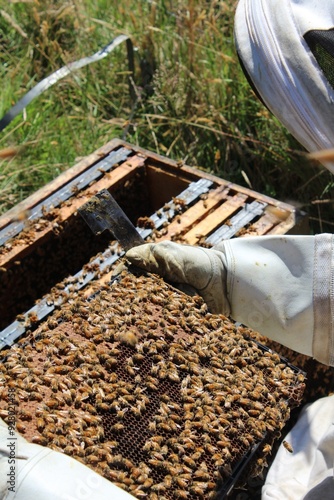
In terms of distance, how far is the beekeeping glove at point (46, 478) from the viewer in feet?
6.66

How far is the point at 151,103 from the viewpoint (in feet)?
20.4

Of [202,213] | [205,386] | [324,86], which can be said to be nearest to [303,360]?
[202,213]

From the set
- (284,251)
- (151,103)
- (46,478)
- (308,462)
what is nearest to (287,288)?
(284,251)

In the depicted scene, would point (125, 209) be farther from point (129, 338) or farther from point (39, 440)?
A: point (39, 440)

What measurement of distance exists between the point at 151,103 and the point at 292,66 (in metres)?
3.65

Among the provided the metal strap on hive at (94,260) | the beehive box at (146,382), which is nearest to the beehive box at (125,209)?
the metal strap on hive at (94,260)

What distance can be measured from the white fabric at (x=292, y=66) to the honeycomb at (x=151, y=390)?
0.99 meters

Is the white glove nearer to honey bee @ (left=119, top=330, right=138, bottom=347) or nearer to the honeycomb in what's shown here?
the honeycomb

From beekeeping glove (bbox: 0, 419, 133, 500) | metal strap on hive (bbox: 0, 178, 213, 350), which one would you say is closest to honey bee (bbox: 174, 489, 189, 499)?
beekeeping glove (bbox: 0, 419, 133, 500)

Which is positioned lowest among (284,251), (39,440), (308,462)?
(308,462)

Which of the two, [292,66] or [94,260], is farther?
[94,260]

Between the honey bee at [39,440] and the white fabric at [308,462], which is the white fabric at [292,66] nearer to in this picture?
the white fabric at [308,462]

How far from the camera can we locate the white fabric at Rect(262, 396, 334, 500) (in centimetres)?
314

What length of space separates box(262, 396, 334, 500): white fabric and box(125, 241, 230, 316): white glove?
97 centimetres
